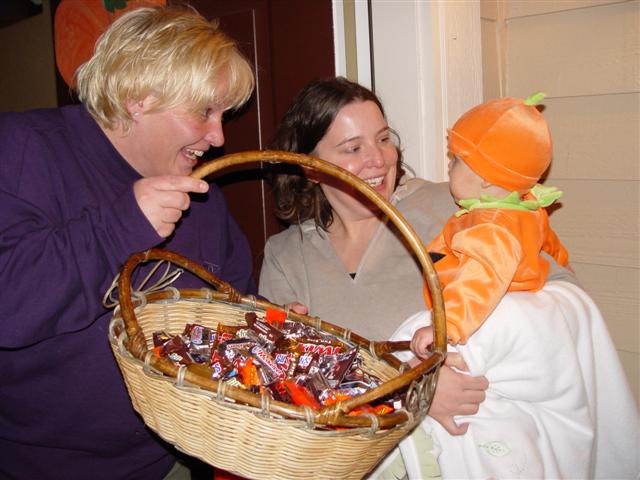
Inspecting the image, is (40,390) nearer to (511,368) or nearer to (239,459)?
(239,459)

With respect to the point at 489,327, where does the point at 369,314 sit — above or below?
below

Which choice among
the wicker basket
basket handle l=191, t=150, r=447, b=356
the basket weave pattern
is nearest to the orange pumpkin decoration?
basket handle l=191, t=150, r=447, b=356

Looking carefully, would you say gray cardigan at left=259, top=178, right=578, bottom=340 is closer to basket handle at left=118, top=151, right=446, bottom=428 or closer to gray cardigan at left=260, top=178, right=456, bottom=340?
gray cardigan at left=260, top=178, right=456, bottom=340

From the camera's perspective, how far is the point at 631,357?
5.40 ft

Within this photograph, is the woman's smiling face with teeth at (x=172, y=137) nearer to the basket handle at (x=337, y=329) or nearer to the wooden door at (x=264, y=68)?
the basket handle at (x=337, y=329)

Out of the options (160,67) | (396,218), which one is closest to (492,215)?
(396,218)

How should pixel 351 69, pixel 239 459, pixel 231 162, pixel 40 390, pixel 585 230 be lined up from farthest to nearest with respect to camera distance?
pixel 351 69 → pixel 585 230 → pixel 40 390 → pixel 231 162 → pixel 239 459

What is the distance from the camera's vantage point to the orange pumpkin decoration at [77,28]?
2.57 m

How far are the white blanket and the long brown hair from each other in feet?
2.37

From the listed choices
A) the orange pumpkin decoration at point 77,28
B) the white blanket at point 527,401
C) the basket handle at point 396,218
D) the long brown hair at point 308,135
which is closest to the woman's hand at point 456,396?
the white blanket at point 527,401

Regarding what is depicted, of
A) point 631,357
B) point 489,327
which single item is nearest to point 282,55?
point 489,327

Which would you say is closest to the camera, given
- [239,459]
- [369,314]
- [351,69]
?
[239,459]

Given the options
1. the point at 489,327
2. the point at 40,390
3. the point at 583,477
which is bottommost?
the point at 583,477

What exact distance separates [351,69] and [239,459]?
4.48 feet
